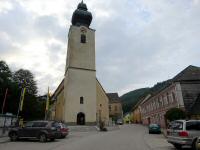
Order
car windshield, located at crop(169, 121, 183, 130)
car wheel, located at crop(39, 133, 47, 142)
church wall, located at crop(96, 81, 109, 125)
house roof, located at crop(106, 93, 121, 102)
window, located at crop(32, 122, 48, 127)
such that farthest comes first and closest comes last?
1. house roof, located at crop(106, 93, 121, 102)
2. church wall, located at crop(96, 81, 109, 125)
3. window, located at crop(32, 122, 48, 127)
4. car wheel, located at crop(39, 133, 47, 142)
5. car windshield, located at crop(169, 121, 183, 130)

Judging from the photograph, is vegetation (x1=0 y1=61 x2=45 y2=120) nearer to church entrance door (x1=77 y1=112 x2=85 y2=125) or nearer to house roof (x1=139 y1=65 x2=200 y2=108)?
church entrance door (x1=77 y1=112 x2=85 y2=125)

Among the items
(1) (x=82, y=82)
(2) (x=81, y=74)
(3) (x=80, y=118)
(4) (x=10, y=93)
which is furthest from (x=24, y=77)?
(3) (x=80, y=118)

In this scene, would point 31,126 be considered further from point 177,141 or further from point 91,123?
point 91,123

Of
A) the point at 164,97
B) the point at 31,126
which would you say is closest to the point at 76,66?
the point at 164,97

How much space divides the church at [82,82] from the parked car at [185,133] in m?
26.8

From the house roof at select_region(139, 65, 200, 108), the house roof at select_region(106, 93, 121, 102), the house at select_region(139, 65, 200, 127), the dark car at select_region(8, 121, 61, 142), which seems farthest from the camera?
the house roof at select_region(106, 93, 121, 102)

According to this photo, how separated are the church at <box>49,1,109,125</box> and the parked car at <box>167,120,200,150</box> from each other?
87.9 feet

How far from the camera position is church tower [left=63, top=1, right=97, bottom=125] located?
1473 inches

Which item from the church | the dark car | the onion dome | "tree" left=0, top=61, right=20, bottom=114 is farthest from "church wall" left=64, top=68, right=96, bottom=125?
the dark car

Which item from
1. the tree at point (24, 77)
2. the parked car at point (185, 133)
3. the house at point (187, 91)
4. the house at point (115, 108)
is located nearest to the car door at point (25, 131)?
the parked car at point (185, 133)

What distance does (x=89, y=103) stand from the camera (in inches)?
1522

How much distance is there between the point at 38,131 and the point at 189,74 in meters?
22.2

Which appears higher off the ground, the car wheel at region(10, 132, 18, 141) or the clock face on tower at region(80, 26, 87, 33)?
the clock face on tower at region(80, 26, 87, 33)

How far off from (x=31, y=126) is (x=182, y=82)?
20539 mm
